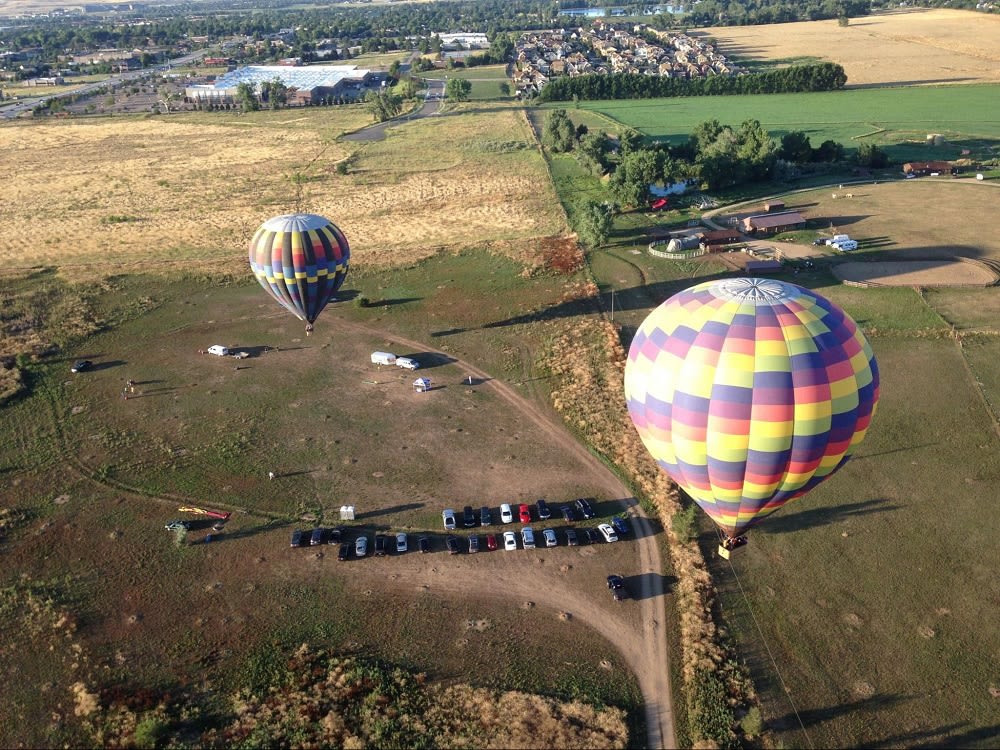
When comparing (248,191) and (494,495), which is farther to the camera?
(248,191)

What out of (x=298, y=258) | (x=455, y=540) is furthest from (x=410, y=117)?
(x=455, y=540)

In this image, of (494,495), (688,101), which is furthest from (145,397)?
(688,101)

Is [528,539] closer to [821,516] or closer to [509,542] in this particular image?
[509,542]

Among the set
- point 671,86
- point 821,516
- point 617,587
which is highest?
point 671,86

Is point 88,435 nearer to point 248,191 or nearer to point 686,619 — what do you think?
point 686,619

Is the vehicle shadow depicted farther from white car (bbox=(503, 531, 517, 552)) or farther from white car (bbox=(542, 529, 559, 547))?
white car (bbox=(503, 531, 517, 552))

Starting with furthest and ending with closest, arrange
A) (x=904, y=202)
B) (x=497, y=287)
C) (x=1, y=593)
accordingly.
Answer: (x=904, y=202) < (x=497, y=287) < (x=1, y=593)

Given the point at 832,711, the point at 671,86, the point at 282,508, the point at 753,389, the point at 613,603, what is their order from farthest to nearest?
the point at 671,86 → the point at 282,508 → the point at 613,603 → the point at 832,711 → the point at 753,389
